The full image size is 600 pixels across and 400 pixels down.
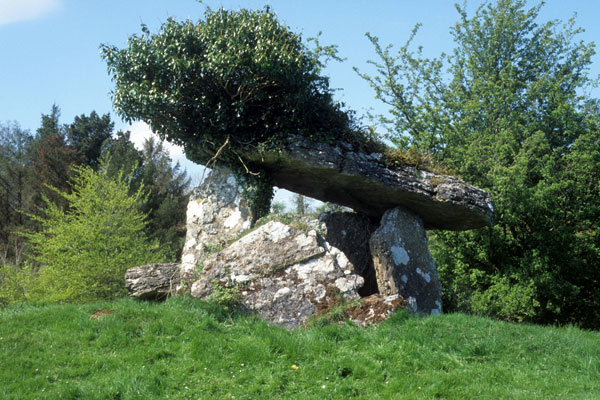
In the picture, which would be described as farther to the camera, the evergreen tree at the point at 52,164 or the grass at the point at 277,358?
the evergreen tree at the point at 52,164

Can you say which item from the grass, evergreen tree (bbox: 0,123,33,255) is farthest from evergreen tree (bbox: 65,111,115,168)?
the grass

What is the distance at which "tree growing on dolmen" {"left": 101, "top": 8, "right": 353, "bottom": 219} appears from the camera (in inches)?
401

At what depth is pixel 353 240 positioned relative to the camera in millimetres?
11484

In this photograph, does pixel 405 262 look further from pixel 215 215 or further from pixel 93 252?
pixel 93 252

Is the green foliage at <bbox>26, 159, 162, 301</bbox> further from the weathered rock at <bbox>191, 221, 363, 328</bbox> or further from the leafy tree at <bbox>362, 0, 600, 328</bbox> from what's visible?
the leafy tree at <bbox>362, 0, 600, 328</bbox>

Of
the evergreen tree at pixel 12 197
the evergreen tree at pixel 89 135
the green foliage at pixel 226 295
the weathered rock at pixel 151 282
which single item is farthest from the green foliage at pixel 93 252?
the evergreen tree at pixel 89 135

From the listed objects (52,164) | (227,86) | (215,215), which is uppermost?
(52,164)

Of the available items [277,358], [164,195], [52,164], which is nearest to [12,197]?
[52,164]

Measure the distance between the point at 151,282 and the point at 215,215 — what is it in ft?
7.09

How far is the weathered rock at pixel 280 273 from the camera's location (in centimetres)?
930

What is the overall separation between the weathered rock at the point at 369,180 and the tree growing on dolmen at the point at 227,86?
12.9 inches

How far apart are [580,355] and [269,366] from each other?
508 centimetres

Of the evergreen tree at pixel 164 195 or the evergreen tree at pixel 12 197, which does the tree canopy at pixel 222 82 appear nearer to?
the evergreen tree at pixel 164 195

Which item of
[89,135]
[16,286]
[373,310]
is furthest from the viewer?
[89,135]
